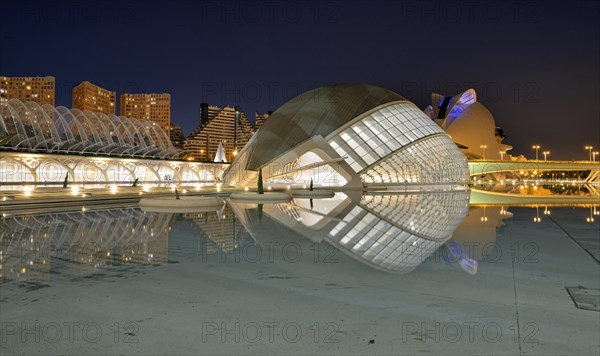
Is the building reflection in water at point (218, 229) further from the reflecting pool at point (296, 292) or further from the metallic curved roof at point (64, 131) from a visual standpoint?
the metallic curved roof at point (64, 131)

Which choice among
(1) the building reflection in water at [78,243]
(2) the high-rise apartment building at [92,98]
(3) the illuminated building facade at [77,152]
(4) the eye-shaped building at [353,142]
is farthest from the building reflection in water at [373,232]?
(2) the high-rise apartment building at [92,98]

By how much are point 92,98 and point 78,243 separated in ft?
410

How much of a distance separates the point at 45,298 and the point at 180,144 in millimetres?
186087

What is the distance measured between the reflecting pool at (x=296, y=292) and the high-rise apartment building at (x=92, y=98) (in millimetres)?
118219

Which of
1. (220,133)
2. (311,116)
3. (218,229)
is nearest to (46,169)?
(311,116)

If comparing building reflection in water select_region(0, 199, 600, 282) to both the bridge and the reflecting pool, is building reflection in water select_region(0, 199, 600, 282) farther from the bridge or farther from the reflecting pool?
the bridge

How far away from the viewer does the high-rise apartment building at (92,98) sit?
117881 millimetres

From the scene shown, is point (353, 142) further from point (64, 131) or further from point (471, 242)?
point (64, 131)

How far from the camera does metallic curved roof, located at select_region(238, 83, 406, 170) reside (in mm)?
40812

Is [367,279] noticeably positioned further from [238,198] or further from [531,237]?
[238,198]

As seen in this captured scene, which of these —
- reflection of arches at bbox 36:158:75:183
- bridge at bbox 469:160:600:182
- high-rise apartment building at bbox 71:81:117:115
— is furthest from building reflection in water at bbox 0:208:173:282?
high-rise apartment building at bbox 71:81:117:115

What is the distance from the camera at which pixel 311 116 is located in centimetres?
4262

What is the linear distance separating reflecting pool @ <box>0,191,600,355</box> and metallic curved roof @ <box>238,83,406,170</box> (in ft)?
96.2

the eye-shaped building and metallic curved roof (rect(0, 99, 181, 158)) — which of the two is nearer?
the eye-shaped building
